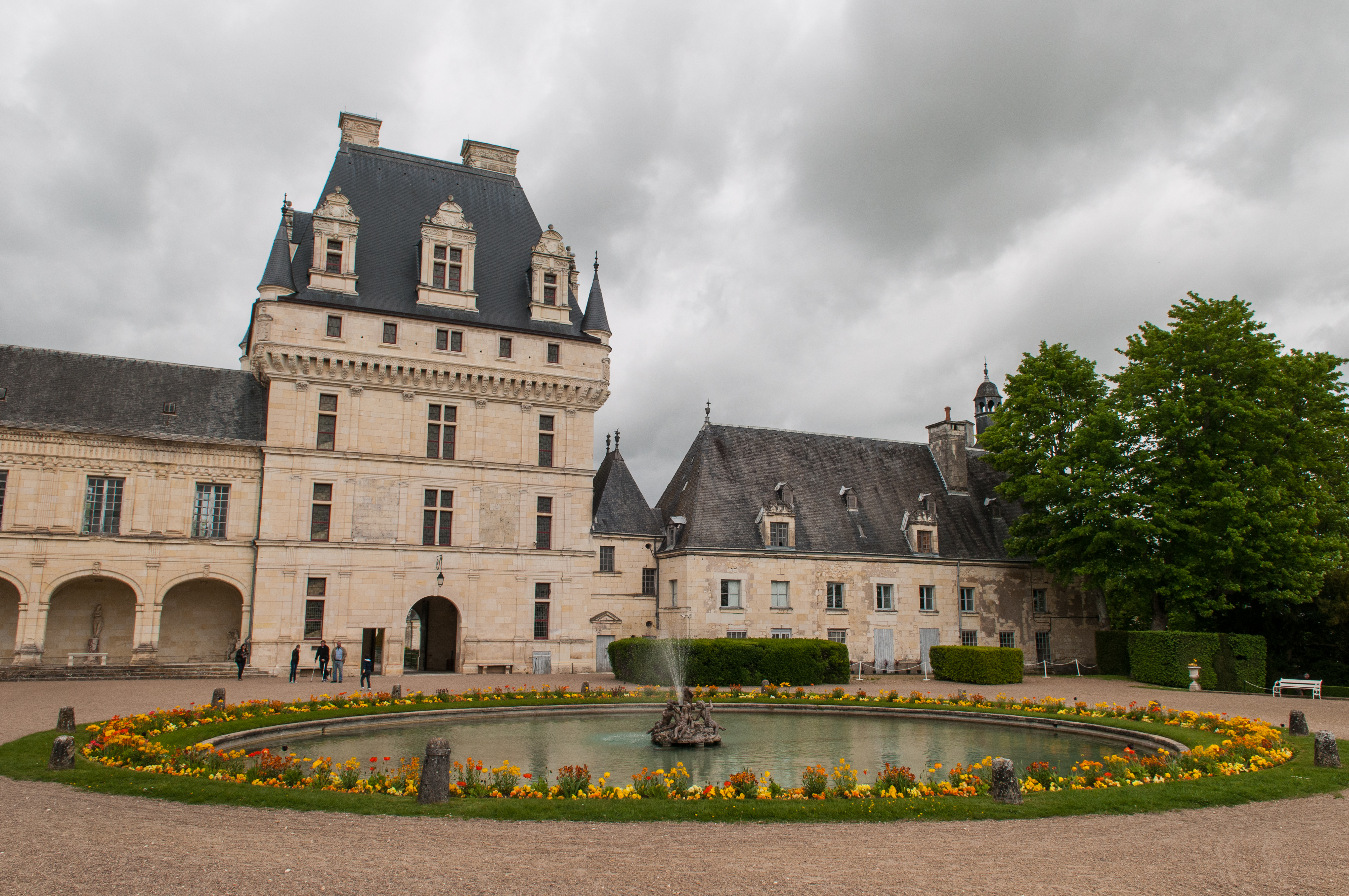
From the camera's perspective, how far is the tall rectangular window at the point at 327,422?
1299 inches

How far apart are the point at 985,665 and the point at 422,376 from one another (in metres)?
23.3

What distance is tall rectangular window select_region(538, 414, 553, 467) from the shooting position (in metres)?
36.0

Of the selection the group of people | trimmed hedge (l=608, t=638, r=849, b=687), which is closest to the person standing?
the group of people

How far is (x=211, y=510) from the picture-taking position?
31.9m

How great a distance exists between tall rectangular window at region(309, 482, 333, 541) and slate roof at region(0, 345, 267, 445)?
2745mm

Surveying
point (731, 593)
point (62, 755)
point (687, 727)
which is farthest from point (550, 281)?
point (62, 755)

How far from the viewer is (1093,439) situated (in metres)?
34.7

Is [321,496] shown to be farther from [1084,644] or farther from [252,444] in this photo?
[1084,644]

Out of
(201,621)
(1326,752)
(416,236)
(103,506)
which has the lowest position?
(1326,752)

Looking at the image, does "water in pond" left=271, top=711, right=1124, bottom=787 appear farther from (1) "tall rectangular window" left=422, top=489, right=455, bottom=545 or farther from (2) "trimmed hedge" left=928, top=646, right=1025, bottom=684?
(1) "tall rectangular window" left=422, top=489, right=455, bottom=545

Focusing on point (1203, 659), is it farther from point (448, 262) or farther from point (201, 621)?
point (201, 621)

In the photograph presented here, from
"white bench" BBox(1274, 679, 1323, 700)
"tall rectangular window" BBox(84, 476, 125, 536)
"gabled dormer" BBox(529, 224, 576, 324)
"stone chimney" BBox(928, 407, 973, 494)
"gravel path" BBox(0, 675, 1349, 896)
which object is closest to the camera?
"gravel path" BBox(0, 675, 1349, 896)

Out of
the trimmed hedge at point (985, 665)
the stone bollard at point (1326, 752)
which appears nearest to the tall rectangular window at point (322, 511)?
the trimmed hedge at point (985, 665)

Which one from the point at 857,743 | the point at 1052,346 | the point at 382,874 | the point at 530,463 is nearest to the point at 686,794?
the point at 382,874
